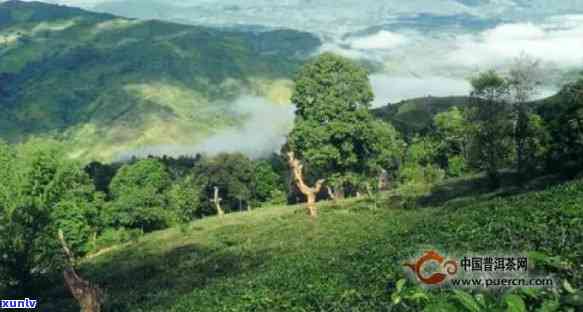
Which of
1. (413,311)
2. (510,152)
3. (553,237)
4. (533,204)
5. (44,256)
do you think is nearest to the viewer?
(413,311)

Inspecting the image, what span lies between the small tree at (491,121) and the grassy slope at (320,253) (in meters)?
12.0

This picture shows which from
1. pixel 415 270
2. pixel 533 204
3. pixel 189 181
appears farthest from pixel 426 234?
pixel 189 181

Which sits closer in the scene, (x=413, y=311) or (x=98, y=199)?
(x=413, y=311)

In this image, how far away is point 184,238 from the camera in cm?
6494

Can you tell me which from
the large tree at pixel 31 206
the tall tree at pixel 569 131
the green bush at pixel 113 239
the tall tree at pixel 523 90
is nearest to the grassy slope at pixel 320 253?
the large tree at pixel 31 206

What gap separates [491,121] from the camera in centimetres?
5800

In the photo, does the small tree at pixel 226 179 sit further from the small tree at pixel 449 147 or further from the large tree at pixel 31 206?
the large tree at pixel 31 206

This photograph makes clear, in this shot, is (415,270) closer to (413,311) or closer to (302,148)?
(413,311)

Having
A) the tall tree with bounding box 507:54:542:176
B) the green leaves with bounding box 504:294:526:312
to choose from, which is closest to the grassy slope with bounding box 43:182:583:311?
the green leaves with bounding box 504:294:526:312

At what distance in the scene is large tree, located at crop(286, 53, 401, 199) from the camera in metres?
65.8

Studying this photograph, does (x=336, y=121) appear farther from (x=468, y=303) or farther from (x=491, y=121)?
(x=468, y=303)

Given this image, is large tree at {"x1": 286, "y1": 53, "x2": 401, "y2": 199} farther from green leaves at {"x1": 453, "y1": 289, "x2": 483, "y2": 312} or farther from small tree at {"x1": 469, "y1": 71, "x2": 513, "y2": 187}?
green leaves at {"x1": 453, "y1": 289, "x2": 483, "y2": 312}

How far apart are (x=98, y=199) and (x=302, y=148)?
44.4 m

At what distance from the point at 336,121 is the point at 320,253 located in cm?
3205
